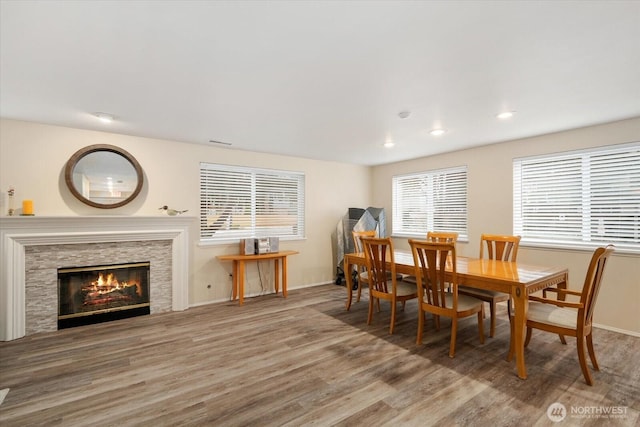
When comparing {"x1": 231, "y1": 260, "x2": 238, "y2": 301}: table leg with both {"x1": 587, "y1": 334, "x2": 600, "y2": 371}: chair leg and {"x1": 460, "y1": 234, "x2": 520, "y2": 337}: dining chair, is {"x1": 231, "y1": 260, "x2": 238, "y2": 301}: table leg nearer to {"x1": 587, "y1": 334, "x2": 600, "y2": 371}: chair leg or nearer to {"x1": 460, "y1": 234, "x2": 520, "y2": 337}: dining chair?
{"x1": 460, "y1": 234, "x2": 520, "y2": 337}: dining chair

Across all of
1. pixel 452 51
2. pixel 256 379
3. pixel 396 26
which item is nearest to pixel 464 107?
pixel 452 51

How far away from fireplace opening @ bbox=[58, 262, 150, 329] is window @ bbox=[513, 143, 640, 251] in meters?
5.26

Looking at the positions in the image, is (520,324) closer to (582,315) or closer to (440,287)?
(582,315)

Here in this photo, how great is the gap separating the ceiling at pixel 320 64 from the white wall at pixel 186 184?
280 mm

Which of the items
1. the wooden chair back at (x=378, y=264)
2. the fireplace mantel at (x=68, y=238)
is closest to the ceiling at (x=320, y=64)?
A: the fireplace mantel at (x=68, y=238)

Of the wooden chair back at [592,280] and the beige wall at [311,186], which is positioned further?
the beige wall at [311,186]

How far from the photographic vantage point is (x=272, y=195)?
5.30m

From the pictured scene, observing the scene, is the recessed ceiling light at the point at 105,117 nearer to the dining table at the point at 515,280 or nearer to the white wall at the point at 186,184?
the white wall at the point at 186,184

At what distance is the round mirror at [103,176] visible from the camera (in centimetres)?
365

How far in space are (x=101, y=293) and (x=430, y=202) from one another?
5181 millimetres

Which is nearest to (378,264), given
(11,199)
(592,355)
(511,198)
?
(592,355)

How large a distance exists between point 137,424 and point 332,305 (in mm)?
2833

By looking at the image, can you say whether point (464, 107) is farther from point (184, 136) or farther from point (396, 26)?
point (184, 136)

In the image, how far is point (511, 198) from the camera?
430cm
